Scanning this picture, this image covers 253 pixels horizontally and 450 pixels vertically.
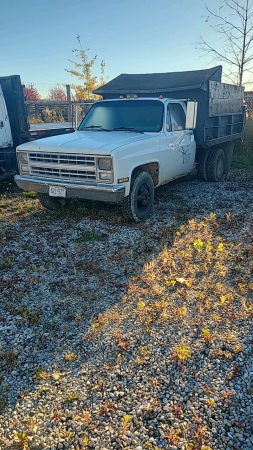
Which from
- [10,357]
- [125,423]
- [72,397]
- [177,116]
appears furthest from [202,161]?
[125,423]

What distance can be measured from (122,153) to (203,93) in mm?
3504

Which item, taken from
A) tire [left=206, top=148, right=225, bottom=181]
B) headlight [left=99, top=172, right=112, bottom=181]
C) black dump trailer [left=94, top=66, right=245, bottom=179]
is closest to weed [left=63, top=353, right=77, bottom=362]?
headlight [left=99, top=172, right=112, bottom=181]

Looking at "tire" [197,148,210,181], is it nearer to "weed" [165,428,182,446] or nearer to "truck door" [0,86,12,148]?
"truck door" [0,86,12,148]

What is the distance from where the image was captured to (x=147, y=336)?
3.13 metres

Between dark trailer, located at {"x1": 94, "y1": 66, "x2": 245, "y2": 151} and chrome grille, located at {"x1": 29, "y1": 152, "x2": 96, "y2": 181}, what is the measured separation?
3.47 metres

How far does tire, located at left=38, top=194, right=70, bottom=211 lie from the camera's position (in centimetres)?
639

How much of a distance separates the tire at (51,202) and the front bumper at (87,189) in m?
0.67

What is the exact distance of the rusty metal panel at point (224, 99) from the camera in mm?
7664

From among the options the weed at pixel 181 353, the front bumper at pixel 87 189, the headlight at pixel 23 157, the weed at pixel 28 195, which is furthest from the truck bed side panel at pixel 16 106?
the weed at pixel 181 353

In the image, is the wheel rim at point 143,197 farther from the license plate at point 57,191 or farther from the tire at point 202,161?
the tire at point 202,161

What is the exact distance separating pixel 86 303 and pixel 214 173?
19.8ft

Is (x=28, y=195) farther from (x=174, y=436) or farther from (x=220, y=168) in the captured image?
(x=174, y=436)

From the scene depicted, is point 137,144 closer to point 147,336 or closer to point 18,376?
point 147,336

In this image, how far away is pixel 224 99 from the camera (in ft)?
27.6
